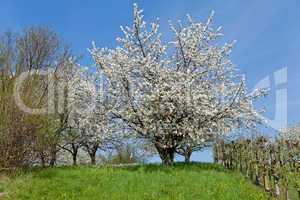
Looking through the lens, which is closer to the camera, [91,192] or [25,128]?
[91,192]

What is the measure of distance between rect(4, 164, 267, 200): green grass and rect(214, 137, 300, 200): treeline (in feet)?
1.63

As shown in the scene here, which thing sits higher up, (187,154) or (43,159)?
(187,154)

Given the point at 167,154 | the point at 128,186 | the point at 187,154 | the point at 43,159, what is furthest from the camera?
the point at 187,154

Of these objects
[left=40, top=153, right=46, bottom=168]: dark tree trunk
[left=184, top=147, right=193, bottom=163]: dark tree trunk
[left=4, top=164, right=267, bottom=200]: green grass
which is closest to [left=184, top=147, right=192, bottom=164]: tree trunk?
[left=184, top=147, right=193, bottom=163]: dark tree trunk

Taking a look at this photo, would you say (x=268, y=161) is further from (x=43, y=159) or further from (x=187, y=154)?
(x=187, y=154)

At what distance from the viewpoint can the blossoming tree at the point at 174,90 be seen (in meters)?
16.1

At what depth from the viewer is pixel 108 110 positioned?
17422 millimetres

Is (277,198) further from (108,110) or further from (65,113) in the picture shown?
(65,113)

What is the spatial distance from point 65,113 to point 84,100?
110 inches

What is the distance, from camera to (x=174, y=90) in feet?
51.8

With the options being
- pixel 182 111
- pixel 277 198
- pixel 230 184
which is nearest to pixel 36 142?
pixel 182 111

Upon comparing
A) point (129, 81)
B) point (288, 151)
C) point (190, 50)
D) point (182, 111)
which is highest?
point (190, 50)

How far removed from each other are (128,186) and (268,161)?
203 inches

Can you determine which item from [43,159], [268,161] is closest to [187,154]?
[43,159]
